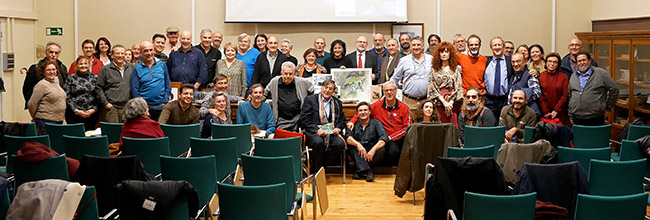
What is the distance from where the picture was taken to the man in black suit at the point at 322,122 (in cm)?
853

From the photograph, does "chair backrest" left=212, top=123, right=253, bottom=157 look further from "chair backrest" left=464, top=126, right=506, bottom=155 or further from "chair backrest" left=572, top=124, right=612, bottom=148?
"chair backrest" left=572, top=124, right=612, bottom=148

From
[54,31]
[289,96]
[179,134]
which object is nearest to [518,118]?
[289,96]

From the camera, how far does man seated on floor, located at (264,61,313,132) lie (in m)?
8.92

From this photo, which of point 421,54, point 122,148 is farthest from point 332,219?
point 421,54

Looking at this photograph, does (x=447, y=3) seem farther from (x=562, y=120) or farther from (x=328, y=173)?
(x=328, y=173)

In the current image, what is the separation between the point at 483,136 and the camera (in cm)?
773

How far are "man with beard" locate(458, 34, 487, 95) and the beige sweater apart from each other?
474 centimetres

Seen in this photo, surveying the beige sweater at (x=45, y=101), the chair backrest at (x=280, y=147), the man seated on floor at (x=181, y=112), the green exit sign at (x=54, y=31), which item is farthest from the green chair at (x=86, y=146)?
the green exit sign at (x=54, y=31)

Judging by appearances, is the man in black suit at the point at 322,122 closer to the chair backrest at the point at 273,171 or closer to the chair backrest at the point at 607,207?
the chair backrest at the point at 273,171

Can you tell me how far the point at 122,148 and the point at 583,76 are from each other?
529 cm

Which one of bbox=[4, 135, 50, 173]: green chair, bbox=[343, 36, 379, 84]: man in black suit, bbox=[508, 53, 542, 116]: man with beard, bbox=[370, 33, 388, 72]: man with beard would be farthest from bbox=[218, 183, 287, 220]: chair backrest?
bbox=[370, 33, 388, 72]: man with beard

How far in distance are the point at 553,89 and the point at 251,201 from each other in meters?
5.60

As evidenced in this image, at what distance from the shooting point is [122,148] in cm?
677

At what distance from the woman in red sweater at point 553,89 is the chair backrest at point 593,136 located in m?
1.56
